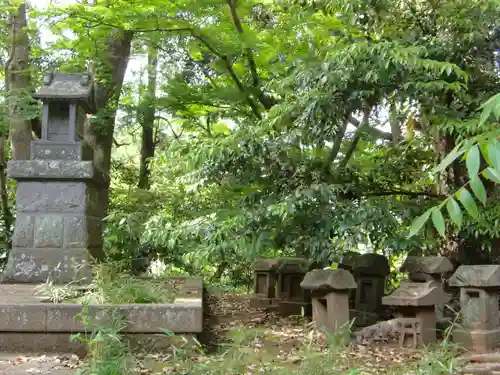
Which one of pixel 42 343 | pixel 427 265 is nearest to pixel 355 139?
pixel 427 265

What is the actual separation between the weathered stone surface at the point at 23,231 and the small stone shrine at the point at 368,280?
404 cm

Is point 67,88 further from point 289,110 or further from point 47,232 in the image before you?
point 289,110

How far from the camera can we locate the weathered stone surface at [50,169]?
6.90 m

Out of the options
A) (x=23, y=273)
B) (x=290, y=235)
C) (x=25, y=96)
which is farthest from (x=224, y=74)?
(x=23, y=273)

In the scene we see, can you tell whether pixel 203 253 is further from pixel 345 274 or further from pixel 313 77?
pixel 313 77

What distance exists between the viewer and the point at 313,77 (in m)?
6.39

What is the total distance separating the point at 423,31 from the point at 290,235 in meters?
3.24

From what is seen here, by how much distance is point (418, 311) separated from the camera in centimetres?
591

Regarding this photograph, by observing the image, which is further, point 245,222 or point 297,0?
point 297,0

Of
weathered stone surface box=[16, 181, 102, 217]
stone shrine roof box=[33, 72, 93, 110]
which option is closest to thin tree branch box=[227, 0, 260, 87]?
stone shrine roof box=[33, 72, 93, 110]

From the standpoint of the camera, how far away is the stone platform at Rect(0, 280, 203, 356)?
16.4 feet

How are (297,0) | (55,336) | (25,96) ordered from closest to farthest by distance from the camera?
(55,336) → (297,0) → (25,96)


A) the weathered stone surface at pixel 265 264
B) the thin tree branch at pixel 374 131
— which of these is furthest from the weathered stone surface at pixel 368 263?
the thin tree branch at pixel 374 131

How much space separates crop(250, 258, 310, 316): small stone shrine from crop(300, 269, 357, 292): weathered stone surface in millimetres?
1879
